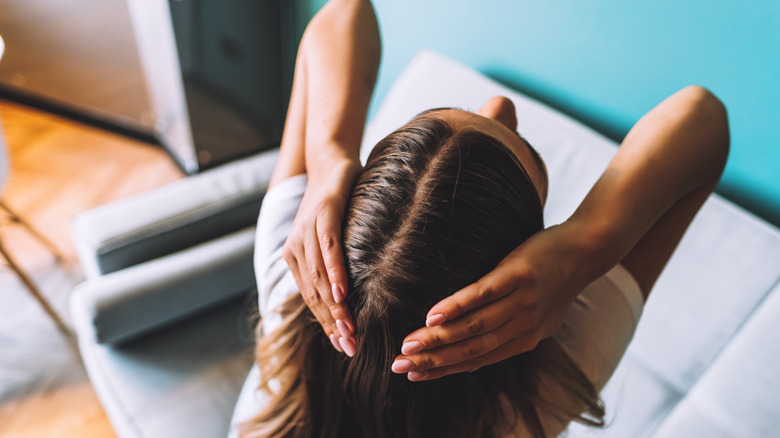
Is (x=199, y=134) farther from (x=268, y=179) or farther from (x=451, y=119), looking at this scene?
(x=451, y=119)

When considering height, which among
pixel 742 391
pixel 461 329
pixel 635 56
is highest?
pixel 635 56

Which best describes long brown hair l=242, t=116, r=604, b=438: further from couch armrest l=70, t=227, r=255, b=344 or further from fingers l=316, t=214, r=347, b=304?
couch armrest l=70, t=227, r=255, b=344

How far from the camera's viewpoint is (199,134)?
83.4 inches

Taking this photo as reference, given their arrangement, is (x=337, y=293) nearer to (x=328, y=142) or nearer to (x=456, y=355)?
(x=456, y=355)

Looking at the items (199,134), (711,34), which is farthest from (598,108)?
(199,134)

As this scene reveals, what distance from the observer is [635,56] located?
106 cm

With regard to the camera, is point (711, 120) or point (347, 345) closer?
point (347, 345)

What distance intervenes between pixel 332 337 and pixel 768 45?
900 millimetres

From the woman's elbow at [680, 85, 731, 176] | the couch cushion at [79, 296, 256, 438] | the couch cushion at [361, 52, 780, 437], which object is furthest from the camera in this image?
the couch cushion at [79, 296, 256, 438]

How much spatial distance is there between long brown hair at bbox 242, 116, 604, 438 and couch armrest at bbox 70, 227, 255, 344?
442 millimetres

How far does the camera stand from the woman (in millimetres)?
527

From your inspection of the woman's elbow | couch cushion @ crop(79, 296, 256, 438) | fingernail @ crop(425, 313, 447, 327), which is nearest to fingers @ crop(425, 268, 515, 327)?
fingernail @ crop(425, 313, 447, 327)

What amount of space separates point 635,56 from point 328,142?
709 mm

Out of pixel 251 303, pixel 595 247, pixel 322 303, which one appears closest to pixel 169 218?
pixel 251 303
